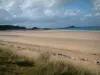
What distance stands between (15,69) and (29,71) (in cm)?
60

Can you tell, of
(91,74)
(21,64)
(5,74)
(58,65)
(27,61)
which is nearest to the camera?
(5,74)

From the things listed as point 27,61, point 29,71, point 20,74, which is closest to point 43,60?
point 27,61

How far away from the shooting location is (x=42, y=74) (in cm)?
756

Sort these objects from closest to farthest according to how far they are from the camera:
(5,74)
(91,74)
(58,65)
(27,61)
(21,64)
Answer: (5,74)
(91,74)
(58,65)
(21,64)
(27,61)

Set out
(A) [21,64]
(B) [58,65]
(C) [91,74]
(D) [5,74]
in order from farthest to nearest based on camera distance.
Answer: (A) [21,64] → (B) [58,65] → (C) [91,74] → (D) [5,74]

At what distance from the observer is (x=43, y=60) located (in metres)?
9.84

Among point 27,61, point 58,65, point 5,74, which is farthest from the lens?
point 27,61

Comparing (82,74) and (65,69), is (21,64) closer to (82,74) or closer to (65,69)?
(65,69)

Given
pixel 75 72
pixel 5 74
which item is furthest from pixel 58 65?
pixel 5 74

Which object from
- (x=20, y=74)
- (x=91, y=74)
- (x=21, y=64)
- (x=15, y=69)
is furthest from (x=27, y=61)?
(x=91, y=74)

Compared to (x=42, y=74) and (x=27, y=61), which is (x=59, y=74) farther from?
(x=27, y=61)

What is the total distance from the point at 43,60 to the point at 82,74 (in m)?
2.76

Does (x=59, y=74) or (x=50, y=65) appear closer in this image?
(x=59, y=74)

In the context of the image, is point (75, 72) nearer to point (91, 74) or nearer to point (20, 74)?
point (91, 74)
